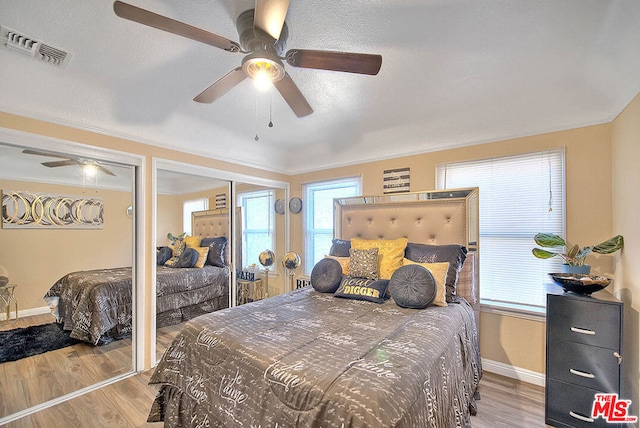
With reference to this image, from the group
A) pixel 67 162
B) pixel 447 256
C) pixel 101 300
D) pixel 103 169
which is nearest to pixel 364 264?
pixel 447 256

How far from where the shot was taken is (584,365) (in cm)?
180

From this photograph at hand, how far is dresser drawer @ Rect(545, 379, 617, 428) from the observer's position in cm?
178

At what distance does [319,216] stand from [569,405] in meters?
3.15

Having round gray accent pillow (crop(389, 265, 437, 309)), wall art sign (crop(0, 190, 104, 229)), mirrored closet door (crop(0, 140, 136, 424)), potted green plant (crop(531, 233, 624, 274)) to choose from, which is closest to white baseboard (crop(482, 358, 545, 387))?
potted green plant (crop(531, 233, 624, 274))

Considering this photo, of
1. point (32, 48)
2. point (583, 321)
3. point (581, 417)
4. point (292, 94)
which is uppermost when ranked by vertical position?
point (32, 48)

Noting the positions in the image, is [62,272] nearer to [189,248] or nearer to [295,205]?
[189,248]

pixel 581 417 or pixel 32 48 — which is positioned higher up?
pixel 32 48

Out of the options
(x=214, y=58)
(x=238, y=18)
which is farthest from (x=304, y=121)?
(x=238, y=18)

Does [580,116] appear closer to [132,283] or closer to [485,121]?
[485,121]

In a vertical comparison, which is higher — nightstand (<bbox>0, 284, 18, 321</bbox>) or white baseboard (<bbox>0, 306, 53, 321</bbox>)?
nightstand (<bbox>0, 284, 18, 321</bbox>)

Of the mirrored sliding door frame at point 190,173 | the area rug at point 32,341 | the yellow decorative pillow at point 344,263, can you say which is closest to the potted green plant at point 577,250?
the yellow decorative pillow at point 344,263

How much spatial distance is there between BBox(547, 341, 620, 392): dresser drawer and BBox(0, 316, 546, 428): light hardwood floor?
0.43 meters

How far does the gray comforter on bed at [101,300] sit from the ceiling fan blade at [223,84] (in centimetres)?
196

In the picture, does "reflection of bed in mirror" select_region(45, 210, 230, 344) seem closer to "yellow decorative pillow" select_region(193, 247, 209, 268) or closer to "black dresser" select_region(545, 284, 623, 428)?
"yellow decorative pillow" select_region(193, 247, 209, 268)
